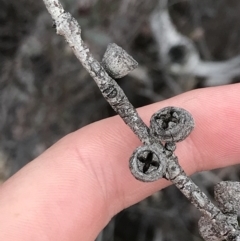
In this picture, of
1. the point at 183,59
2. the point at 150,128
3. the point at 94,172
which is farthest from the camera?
the point at 183,59

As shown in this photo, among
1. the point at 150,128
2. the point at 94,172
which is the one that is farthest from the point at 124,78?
the point at 150,128

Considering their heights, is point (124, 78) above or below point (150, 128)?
below

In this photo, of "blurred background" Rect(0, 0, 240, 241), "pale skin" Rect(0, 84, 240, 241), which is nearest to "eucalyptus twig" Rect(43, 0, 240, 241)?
"pale skin" Rect(0, 84, 240, 241)

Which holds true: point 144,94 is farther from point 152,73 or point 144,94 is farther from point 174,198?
point 174,198

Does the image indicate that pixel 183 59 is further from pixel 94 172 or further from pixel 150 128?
pixel 150 128

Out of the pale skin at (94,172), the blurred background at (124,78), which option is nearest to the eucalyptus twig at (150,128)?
the pale skin at (94,172)

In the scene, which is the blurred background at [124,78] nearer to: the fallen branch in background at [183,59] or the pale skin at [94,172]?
the fallen branch in background at [183,59]

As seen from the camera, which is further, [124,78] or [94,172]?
[124,78]
